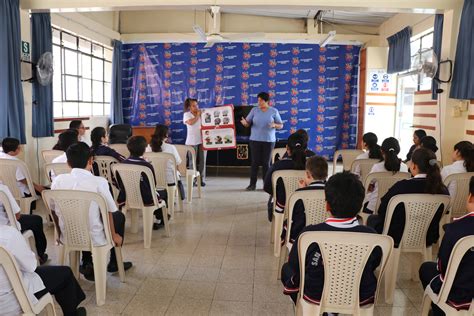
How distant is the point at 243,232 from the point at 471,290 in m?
2.75

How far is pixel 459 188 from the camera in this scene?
11.6 feet

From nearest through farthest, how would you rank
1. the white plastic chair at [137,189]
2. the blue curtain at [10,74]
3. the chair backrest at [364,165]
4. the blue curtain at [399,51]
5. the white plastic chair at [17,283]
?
the white plastic chair at [17,283] < the white plastic chair at [137,189] < the chair backrest at [364,165] < the blue curtain at [10,74] < the blue curtain at [399,51]

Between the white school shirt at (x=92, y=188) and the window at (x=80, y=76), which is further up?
the window at (x=80, y=76)

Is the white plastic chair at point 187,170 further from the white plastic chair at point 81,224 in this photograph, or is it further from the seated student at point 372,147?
the white plastic chair at point 81,224

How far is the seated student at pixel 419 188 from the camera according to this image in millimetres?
2920

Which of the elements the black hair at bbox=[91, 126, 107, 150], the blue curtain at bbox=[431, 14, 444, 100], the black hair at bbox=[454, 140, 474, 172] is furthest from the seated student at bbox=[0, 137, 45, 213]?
the blue curtain at bbox=[431, 14, 444, 100]

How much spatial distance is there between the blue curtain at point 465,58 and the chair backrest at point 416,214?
9.15 feet

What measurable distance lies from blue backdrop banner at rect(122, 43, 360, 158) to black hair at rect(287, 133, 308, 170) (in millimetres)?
5807

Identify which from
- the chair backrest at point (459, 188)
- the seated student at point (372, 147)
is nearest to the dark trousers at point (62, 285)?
the chair backrest at point (459, 188)

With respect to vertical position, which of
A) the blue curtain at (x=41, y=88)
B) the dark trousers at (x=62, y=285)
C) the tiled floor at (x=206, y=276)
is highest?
the blue curtain at (x=41, y=88)

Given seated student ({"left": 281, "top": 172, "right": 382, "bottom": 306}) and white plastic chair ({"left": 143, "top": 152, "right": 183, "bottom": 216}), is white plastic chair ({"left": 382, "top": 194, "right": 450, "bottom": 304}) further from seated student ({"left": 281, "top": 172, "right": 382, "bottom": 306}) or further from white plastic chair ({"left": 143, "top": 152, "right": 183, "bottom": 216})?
white plastic chair ({"left": 143, "top": 152, "right": 183, "bottom": 216})

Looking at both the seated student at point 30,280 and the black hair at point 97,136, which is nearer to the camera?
the seated student at point 30,280

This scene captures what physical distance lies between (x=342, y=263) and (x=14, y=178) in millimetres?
3181

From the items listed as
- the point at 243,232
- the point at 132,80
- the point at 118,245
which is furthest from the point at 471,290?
the point at 132,80
